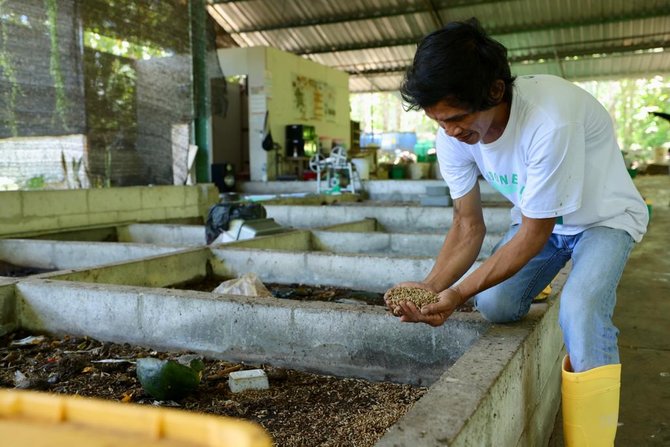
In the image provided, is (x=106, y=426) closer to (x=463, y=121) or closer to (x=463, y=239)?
(x=463, y=121)

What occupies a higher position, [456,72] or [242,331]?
[456,72]

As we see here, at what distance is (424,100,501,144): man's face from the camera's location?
179 cm

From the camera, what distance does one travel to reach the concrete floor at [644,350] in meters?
2.37

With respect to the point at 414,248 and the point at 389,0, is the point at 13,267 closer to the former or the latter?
the point at 414,248

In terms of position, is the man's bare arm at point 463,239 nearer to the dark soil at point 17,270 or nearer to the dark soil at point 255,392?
the dark soil at point 255,392

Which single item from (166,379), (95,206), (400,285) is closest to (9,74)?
(95,206)

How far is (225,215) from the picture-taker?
18.1 feet

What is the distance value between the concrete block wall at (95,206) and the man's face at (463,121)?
502 centimetres

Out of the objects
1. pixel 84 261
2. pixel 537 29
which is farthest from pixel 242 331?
pixel 537 29

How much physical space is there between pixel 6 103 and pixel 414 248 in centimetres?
406

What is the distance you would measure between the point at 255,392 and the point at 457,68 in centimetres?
155

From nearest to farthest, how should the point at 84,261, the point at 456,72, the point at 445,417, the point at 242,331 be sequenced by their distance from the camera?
the point at 445,417
the point at 456,72
the point at 242,331
the point at 84,261

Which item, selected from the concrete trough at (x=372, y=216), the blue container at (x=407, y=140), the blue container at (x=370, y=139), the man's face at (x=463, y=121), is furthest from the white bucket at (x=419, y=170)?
the man's face at (x=463, y=121)

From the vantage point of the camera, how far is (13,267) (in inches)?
199
